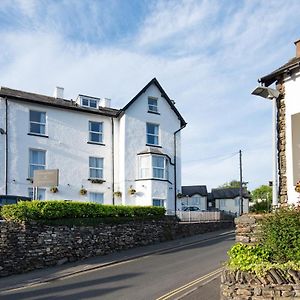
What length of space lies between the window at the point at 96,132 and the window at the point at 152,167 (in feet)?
10.9

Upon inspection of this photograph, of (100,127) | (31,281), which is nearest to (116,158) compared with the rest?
(100,127)

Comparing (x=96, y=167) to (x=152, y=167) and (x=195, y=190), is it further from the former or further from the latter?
(x=195, y=190)

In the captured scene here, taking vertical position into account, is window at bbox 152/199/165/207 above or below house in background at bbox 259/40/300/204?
below

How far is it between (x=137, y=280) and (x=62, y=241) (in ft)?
24.1

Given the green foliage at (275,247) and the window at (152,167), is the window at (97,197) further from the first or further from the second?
the green foliage at (275,247)

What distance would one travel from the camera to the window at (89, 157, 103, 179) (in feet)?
114

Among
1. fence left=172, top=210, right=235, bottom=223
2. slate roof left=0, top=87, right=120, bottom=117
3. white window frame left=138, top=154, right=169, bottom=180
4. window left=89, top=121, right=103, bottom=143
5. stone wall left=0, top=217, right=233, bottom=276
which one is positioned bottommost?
stone wall left=0, top=217, right=233, bottom=276

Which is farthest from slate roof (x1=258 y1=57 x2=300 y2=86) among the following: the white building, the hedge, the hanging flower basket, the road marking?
the white building

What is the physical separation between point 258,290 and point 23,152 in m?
23.5

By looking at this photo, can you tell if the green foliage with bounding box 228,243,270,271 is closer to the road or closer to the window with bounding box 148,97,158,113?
the road

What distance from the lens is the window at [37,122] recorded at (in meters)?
32.3

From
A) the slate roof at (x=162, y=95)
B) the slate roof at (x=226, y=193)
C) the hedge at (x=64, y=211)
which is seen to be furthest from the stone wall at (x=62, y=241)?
the slate roof at (x=226, y=193)

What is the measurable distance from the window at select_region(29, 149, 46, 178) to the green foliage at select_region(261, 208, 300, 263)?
22286 millimetres

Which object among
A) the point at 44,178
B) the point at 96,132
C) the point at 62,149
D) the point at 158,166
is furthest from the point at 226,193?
the point at 44,178
